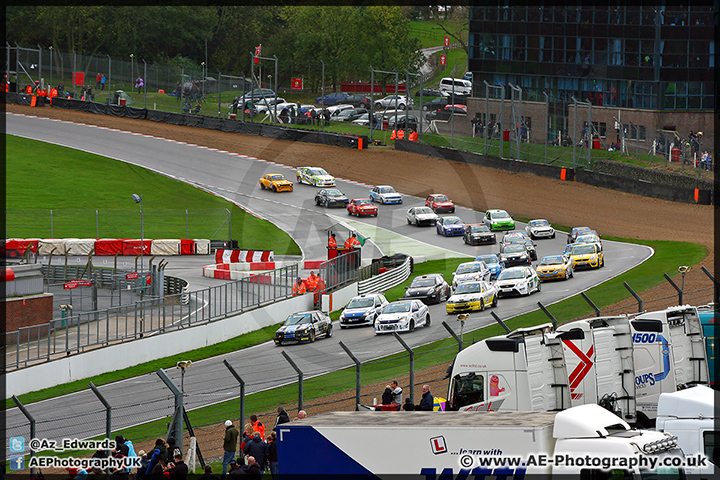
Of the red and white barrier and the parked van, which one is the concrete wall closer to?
the red and white barrier

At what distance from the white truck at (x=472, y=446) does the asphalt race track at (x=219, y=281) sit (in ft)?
17.7

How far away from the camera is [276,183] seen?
211 ft

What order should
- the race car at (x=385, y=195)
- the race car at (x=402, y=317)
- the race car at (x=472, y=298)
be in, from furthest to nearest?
the race car at (x=385, y=195), the race car at (x=472, y=298), the race car at (x=402, y=317)

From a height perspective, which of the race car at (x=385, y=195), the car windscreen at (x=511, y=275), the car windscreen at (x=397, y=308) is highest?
the race car at (x=385, y=195)

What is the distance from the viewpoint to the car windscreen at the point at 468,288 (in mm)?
34125

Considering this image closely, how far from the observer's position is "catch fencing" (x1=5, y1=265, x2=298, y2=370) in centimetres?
2752

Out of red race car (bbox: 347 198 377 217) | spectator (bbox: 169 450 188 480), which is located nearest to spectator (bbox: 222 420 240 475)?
spectator (bbox: 169 450 188 480)

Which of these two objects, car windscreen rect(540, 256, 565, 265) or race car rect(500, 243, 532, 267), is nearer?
car windscreen rect(540, 256, 565, 265)

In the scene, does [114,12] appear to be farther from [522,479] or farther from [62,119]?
[522,479]

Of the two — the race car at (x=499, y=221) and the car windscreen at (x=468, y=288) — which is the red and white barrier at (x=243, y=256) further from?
the car windscreen at (x=468, y=288)

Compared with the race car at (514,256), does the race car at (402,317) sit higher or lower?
lower

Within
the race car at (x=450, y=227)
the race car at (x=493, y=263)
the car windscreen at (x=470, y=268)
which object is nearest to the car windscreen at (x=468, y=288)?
the car windscreen at (x=470, y=268)

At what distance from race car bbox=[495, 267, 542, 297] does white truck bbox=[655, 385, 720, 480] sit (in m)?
22.3

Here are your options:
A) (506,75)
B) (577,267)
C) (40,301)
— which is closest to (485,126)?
(506,75)
